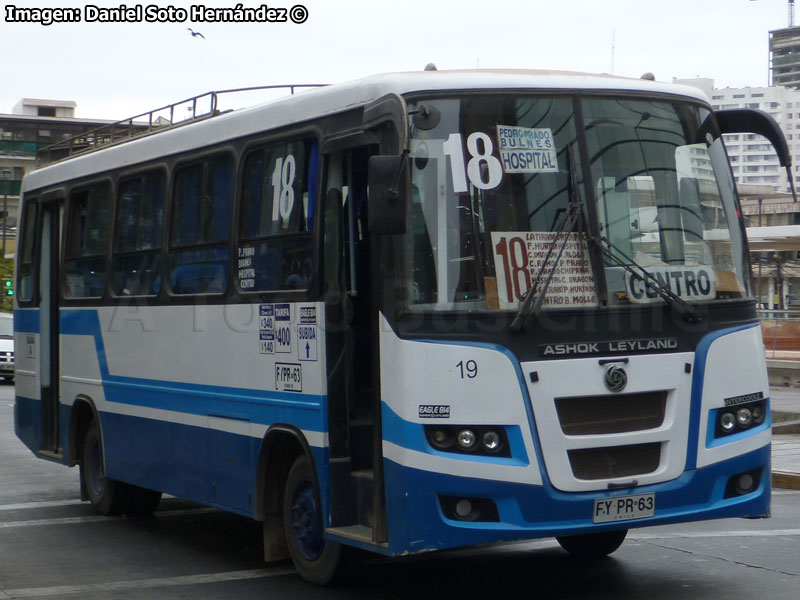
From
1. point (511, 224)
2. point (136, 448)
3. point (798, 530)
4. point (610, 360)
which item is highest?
point (511, 224)

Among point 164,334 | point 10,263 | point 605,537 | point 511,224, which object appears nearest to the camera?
point 511,224

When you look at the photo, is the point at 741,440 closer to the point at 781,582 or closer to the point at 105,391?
the point at 781,582

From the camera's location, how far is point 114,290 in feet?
36.8

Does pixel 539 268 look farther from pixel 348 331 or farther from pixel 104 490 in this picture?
pixel 104 490

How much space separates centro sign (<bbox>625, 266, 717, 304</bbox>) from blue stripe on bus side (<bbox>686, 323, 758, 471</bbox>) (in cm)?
26

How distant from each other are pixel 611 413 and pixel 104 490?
6343 millimetres

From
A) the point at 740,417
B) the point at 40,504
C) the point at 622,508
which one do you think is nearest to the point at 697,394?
the point at 740,417

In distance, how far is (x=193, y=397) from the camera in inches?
380

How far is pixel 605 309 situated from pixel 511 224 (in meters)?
0.73

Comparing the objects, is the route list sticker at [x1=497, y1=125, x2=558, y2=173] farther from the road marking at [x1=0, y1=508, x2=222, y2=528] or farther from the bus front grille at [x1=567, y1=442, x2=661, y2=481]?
the road marking at [x1=0, y1=508, x2=222, y2=528]

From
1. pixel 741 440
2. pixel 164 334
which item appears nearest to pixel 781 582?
pixel 741 440

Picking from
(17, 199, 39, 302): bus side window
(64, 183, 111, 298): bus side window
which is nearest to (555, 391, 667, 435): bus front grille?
(64, 183, 111, 298): bus side window

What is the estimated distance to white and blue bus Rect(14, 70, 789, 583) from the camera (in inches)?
272

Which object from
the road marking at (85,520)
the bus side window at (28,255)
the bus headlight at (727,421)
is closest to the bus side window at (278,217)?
the bus headlight at (727,421)
